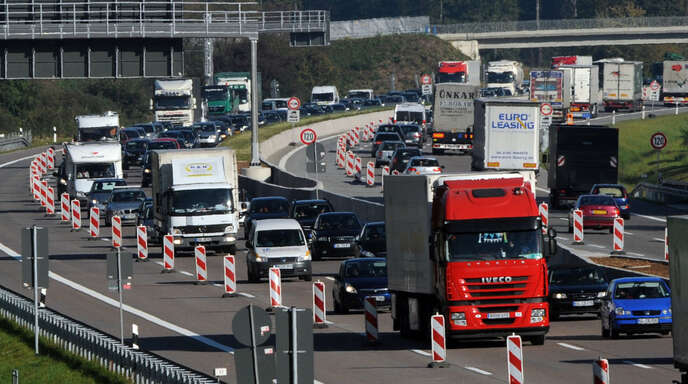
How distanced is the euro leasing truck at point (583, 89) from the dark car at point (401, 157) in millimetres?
35946

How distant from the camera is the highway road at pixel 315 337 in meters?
23.1

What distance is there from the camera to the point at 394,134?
79812 mm

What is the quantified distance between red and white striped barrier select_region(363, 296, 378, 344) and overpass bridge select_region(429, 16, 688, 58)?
125 m

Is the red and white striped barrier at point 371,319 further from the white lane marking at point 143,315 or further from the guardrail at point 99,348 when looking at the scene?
the guardrail at point 99,348

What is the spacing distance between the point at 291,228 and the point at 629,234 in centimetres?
1736

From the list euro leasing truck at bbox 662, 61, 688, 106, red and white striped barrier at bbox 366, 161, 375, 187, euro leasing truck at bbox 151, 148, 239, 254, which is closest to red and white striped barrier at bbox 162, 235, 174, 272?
euro leasing truck at bbox 151, 148, 239, 254

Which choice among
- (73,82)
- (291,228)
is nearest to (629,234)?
(291,228)

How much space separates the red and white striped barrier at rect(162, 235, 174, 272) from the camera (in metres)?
40.6

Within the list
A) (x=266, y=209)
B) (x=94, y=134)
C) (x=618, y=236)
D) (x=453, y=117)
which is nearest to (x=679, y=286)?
(x=618, y=236)

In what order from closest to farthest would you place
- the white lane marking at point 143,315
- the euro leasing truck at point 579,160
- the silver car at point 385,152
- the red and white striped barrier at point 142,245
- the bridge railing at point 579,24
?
the white lane marking at point 143,315, the red and white striped barrier at point 142,245, the euro leasing truck at point 579,160, the silver car at point 385,152, the bridge railing at point 579,24

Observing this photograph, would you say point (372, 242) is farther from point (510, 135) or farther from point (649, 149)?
point (649, 149)

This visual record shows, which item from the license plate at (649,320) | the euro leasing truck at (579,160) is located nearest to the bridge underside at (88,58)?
the euro leasing truck at (579,160)

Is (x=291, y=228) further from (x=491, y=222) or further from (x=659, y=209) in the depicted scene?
(x=659, y=209)

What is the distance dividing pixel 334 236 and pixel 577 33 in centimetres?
10995
